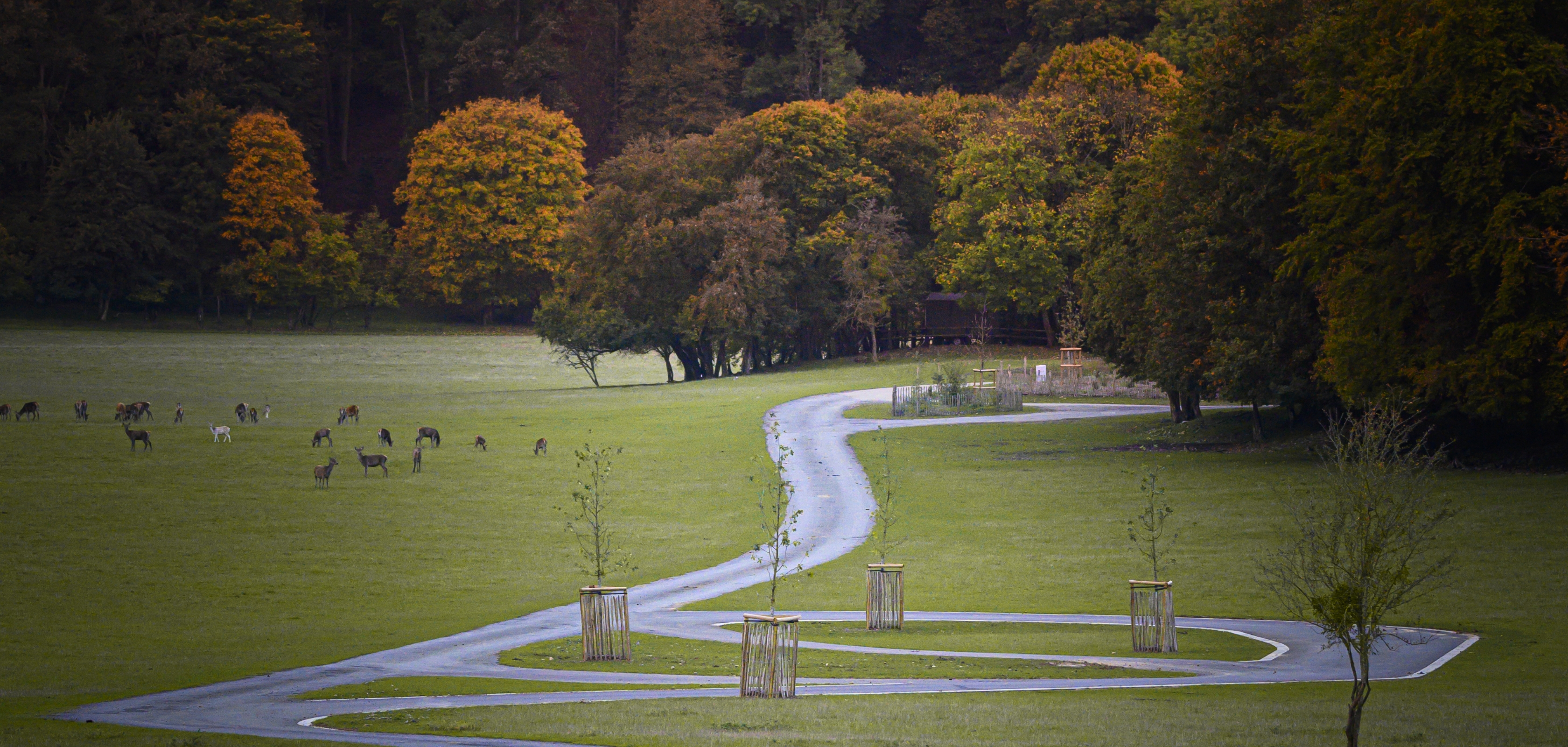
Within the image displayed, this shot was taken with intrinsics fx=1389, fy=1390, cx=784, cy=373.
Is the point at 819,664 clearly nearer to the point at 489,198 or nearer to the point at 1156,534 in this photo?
the point at 1156,534

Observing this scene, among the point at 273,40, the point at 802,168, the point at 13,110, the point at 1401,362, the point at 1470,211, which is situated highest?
the point at 273,40

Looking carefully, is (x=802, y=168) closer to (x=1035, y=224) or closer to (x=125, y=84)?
(x=1035, y=224)

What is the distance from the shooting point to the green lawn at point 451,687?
16.4 m

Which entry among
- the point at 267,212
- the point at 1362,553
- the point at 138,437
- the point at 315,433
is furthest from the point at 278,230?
the point at 1362,553

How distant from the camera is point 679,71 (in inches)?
4577

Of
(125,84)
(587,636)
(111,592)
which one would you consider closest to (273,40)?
(125,84)

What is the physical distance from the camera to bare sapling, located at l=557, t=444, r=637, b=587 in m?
25.4

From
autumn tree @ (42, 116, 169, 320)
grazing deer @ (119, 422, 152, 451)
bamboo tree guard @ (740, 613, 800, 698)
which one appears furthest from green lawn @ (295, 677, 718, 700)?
autumn tree @ (42, 116, 169, 320)

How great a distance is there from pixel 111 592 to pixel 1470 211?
3190 cm

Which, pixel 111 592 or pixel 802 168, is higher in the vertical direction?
pixel 802 168

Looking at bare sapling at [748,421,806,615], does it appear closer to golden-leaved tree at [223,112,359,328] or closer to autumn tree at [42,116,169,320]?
golden-leaved tree at [223,112,359,328]

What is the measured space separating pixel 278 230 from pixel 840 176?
1946 inches

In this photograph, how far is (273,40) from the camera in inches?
4648

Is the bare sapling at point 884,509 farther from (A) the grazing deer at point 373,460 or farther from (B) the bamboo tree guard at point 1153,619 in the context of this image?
(A) the grazing deer at point 373,460
